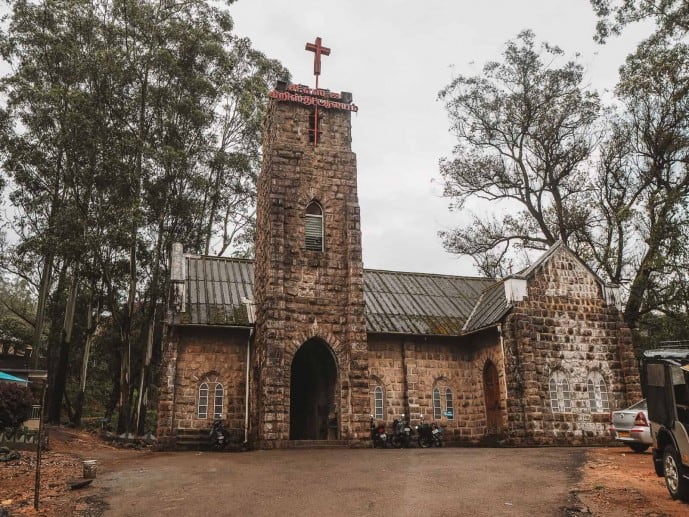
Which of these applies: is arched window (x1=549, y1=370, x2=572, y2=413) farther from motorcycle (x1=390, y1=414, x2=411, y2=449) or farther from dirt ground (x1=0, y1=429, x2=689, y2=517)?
motorcycle (x1=390, y1=414, x2=411, y2=449)

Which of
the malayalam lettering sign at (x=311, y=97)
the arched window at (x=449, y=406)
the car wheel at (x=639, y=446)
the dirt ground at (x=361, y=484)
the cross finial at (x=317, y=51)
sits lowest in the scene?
the dirt ground at (x=361, y=484)

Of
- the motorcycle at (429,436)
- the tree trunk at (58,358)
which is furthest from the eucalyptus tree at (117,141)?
the motorcycle at (429,436)

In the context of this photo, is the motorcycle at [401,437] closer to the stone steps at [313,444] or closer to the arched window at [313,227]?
the stone steps at [313,444]

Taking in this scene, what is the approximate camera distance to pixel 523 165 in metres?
27.6

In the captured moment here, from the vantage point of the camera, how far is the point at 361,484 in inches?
426

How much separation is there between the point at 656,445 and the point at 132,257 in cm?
2064

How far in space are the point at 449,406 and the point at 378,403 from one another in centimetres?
265

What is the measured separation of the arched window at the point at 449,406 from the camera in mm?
20984

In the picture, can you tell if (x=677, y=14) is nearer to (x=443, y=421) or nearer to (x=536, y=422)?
(x=536, y=422)

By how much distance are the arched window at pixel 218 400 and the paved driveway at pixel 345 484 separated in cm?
385

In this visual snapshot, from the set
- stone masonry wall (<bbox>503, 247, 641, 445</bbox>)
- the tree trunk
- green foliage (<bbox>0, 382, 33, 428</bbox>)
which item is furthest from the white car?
the tree trunk

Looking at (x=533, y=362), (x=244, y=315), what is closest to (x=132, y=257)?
(x=244, y=315)

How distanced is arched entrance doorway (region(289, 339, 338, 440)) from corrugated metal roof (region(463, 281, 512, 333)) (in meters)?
5.46

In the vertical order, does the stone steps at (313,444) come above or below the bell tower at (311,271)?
below
